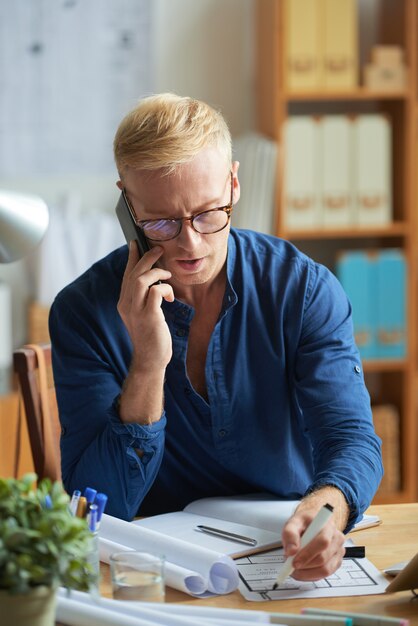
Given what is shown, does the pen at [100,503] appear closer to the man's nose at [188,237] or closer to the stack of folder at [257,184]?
the man's nose at [188,237]

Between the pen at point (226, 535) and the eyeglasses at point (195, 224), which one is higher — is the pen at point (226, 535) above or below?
below

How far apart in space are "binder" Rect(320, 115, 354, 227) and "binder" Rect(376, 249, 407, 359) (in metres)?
0.20

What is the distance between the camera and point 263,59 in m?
3.50

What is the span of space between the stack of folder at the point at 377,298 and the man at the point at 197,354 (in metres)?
1.59

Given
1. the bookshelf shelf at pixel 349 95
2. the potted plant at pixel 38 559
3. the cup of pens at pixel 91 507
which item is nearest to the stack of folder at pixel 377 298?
the bookshelf shelf at pixel 349 95

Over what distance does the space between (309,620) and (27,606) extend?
335 mm

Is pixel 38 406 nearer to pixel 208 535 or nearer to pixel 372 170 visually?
pixel 208 535

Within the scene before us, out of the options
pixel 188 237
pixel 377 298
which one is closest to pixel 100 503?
pixel 188 237

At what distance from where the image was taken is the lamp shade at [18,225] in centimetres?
119

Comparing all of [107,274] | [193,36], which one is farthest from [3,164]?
[107,274]

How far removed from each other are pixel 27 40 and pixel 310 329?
2179 millimetres

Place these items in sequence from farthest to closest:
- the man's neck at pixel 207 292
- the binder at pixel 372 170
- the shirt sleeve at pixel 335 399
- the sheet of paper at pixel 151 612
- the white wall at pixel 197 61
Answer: the white wall at pixel 197 61, the binder at pixel 372 170, the man's neck at pixel 207 292, the shirt sleeve at pixel 335 399, the sheet of paper at pixel 151 612

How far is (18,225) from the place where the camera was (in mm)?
1197

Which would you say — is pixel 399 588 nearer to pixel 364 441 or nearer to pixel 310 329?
pixel 364 441
